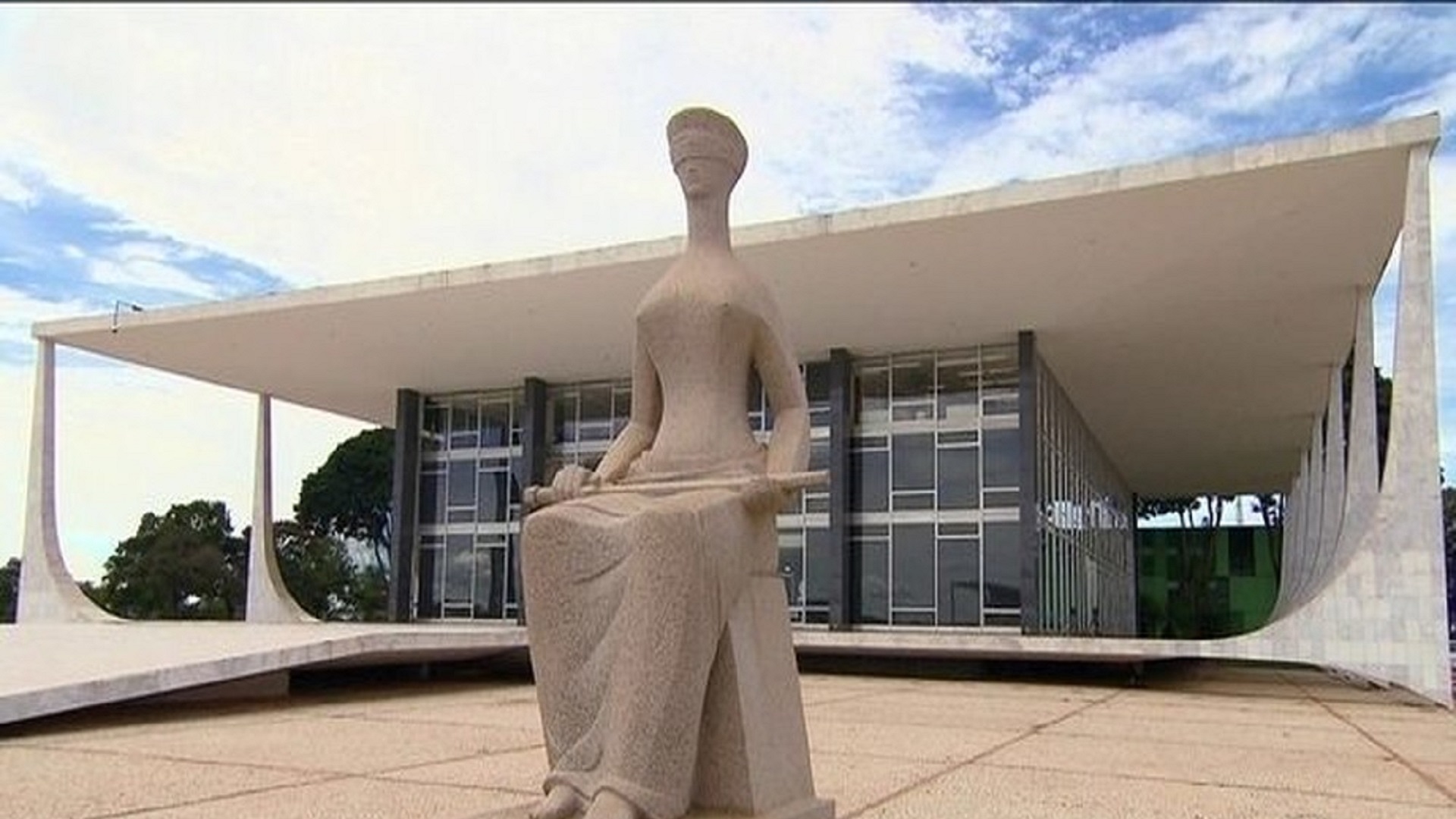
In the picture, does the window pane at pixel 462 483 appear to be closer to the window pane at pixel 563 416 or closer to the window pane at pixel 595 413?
the window pane at pixel 563 416

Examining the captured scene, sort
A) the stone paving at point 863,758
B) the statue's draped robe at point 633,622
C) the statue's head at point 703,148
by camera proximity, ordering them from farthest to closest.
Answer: the stone paving at point 863,758 < the statue's head at point 703,148 < the statue's draped robe at point 633,622

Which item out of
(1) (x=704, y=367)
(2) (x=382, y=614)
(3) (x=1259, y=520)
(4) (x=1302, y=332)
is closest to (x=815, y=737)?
(1) (x=704, y=367)

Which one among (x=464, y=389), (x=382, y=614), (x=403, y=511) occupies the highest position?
(x=464, y=389)

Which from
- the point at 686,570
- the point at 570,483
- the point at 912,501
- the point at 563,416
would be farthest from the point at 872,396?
the point at 686,570

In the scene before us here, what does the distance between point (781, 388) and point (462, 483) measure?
73.6 ft

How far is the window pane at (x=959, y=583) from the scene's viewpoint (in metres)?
22.1

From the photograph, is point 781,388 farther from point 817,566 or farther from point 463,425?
point 463,425

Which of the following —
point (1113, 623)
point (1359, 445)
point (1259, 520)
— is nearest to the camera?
point (1359, 445)

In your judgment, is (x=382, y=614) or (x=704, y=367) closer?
(x=704, y=367)

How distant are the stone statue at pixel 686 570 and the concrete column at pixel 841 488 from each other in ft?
55.4

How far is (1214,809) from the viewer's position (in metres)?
7.23

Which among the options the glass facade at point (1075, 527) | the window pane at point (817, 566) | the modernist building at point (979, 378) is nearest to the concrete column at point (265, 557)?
the modernist building at point (979, 378)

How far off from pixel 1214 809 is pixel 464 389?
2230 centimetres

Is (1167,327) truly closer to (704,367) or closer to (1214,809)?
(1214,809)
